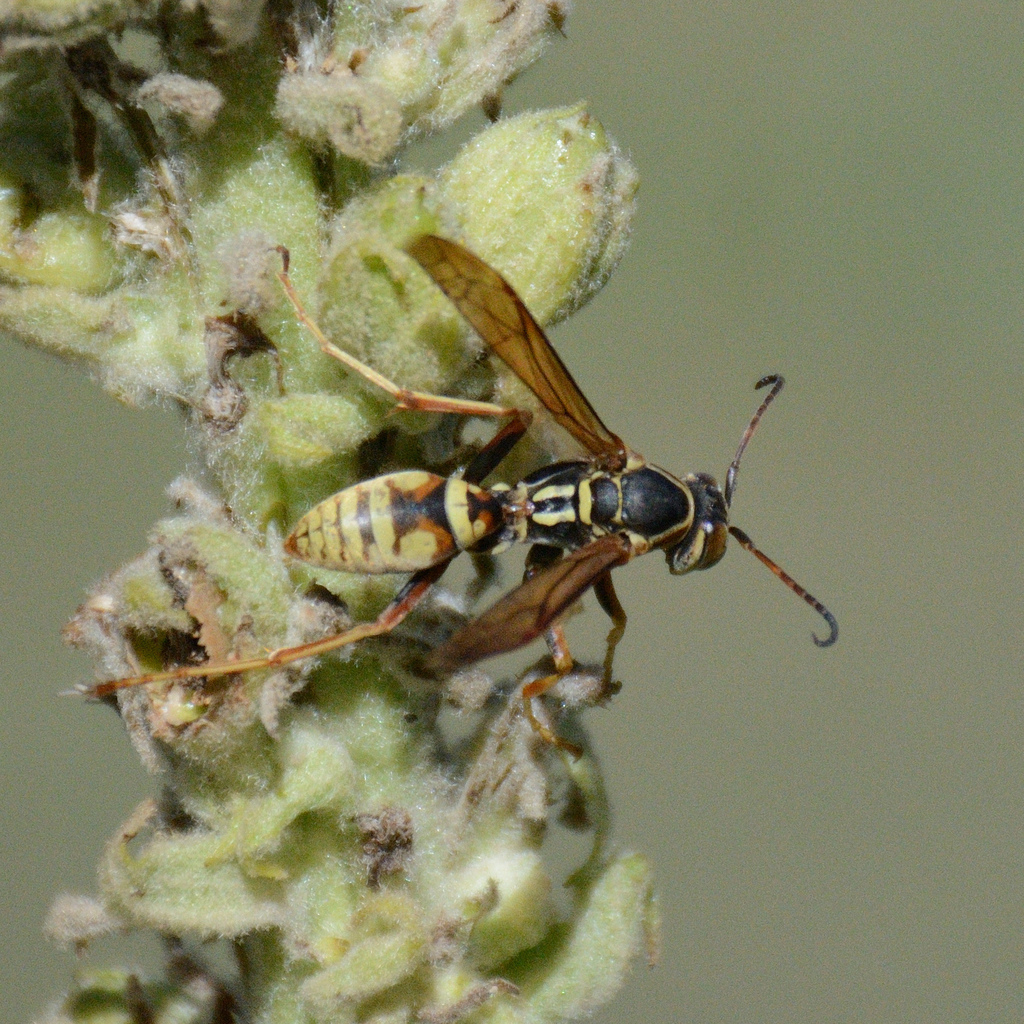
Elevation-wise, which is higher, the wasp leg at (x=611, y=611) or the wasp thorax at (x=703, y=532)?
the wasp thorax at (x=703, y=532)

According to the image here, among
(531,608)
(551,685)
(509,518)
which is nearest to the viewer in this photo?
(531,608)

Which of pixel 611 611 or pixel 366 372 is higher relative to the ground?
pixel 366 372

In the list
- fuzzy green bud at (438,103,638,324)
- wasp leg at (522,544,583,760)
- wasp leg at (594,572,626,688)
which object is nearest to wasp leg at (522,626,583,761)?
wasp leg at (522,544,583,760)

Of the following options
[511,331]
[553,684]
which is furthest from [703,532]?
[511,331]

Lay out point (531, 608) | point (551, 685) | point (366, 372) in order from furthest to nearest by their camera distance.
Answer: point (551, 685) → point (531, 608) → point (366, 372)

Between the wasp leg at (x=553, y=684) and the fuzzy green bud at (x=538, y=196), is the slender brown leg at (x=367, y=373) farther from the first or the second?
the wasp leg at (x=553, y=684)

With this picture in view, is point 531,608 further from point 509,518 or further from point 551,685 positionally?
point 509,518

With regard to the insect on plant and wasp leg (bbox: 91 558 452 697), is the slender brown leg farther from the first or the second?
wasp leg (bbox: 91 558 452 697)

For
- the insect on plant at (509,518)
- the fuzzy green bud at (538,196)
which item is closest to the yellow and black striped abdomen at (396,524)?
the insect on plant at (509,518)
